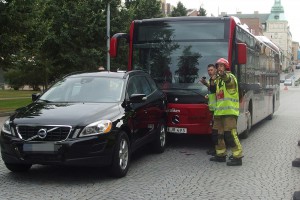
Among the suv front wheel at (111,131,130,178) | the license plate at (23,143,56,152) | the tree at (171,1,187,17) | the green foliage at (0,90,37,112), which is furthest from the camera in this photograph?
the tree at (171,1,187,17)

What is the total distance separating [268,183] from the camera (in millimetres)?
6746

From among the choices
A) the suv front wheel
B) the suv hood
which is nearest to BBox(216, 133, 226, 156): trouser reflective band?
the suv front wheel

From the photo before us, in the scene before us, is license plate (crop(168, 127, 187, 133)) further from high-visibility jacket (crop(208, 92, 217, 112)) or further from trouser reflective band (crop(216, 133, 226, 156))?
trouser reflective band (crop(216, 133, 226, 156))

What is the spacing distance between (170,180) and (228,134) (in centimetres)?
180

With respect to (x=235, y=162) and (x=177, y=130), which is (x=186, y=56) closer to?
(x=177, y=130)

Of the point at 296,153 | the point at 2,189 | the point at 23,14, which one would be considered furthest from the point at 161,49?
the point at 23,14

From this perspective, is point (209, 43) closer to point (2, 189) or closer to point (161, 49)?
point (161, 49)

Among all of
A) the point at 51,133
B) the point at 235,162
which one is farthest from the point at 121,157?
the point at 235,162

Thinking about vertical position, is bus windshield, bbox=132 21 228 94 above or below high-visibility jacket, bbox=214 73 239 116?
above

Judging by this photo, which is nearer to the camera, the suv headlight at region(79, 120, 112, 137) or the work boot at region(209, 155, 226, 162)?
the suv headlight at region(79, 120, 112, 137)

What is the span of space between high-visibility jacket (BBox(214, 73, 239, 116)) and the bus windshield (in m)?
1.42

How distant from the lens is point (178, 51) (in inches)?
400

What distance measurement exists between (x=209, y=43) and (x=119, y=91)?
3.00 m

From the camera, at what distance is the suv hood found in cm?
650
